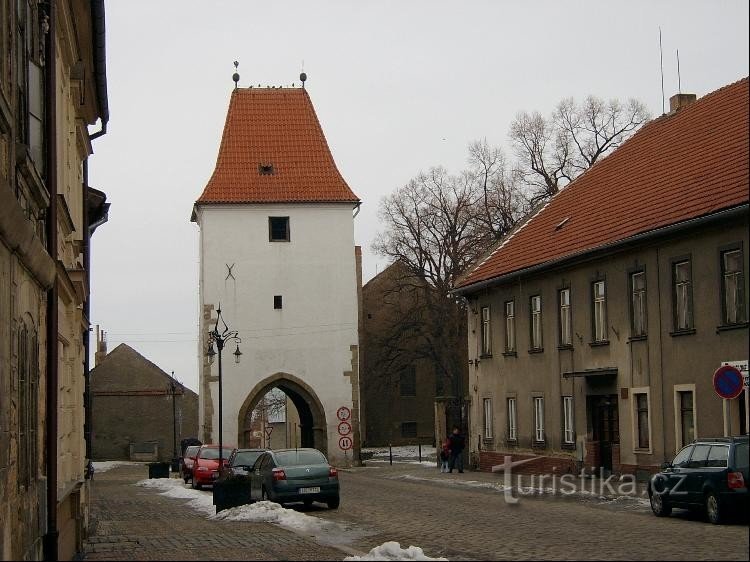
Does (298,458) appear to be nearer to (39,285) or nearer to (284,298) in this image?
(39,285)

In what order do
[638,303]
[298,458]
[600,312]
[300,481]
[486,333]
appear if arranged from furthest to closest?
[486,333], [600,312], [638,303], [298,458], [300,481]

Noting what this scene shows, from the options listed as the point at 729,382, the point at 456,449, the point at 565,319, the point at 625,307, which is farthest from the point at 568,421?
the point at 729,382

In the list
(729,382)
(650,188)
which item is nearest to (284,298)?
(650,188)

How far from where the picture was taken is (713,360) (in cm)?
2686

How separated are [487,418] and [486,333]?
2809 mm

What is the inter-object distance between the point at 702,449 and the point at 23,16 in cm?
1318

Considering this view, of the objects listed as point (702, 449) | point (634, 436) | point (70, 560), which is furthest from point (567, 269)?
point (70, 560)

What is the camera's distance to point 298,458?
2742 centimetres

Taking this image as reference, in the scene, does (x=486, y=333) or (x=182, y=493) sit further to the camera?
(x=486, y=333)

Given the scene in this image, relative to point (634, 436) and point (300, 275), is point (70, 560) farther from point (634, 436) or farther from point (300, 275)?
point (300, 275)

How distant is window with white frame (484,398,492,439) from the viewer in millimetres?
40719

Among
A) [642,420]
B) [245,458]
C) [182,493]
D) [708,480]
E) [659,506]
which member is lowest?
[182,493]

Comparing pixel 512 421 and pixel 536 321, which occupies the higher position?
pixel 536 321

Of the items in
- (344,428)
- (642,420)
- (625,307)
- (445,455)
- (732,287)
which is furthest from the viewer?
(344,428)
